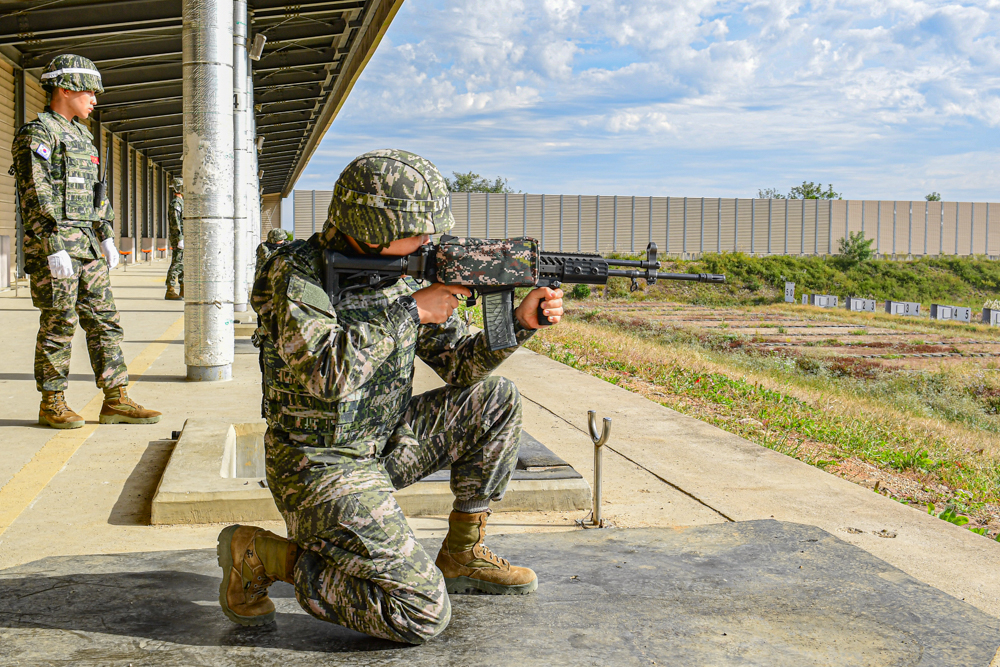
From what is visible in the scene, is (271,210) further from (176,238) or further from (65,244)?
(65,244)

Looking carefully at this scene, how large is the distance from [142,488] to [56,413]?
152cm

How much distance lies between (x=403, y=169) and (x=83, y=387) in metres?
5.12

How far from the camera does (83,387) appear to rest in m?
6.90

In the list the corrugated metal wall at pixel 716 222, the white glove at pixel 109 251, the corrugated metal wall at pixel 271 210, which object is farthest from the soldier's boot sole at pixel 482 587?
the corrugated metal wall at pixel 271 210

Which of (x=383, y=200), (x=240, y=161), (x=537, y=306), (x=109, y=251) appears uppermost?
(x=240, y=161)

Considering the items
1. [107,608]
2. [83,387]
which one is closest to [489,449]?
[107,608]

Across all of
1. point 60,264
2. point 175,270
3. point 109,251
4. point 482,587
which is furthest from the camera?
point 175,270

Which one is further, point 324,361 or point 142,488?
point 142,488

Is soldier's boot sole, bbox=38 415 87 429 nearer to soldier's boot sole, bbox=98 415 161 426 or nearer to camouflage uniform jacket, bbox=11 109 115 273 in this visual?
soldier's boot sole, bbox=98 415 161 426

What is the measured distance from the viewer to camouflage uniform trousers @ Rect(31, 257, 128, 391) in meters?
5.29

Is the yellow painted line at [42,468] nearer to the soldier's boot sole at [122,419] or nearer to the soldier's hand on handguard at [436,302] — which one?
the soldier's boot sole at [122,419]

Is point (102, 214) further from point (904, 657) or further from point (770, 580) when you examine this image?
point (904, 657)

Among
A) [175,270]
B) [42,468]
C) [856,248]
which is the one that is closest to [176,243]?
[175,270]

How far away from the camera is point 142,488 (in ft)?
13.9
